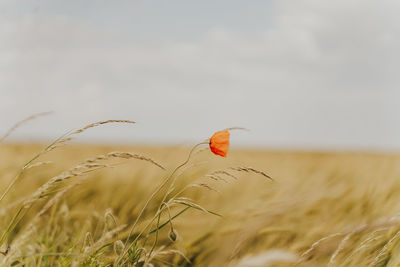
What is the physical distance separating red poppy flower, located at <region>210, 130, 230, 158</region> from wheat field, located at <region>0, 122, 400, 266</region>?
0.04 m

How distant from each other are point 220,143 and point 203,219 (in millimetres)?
521

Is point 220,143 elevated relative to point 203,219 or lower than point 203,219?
elevated

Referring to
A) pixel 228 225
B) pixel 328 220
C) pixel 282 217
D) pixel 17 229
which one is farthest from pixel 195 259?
pixel 17 229

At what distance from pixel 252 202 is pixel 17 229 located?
116 cm

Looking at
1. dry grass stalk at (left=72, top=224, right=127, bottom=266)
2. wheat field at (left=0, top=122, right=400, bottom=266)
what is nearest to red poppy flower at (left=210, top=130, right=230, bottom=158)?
wheat field at (left=0, top=122, right=400, bottom=266)

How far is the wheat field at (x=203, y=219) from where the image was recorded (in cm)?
90

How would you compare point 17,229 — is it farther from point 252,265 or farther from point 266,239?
point 252,265

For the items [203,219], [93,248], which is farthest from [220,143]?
[203,219]

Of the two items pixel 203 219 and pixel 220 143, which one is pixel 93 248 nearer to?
pixel 220 143

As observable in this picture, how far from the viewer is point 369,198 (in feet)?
5.11

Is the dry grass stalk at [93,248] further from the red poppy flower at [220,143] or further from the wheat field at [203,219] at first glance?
the red poppy flower at [220,143]

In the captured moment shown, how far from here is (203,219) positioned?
1.36 meters

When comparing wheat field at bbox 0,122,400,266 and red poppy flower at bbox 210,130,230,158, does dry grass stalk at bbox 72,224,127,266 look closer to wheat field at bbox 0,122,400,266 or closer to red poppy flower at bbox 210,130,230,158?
wheat field at bbox 0,122,400,266

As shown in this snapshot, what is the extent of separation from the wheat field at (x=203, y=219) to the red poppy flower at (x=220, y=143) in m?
0.04
